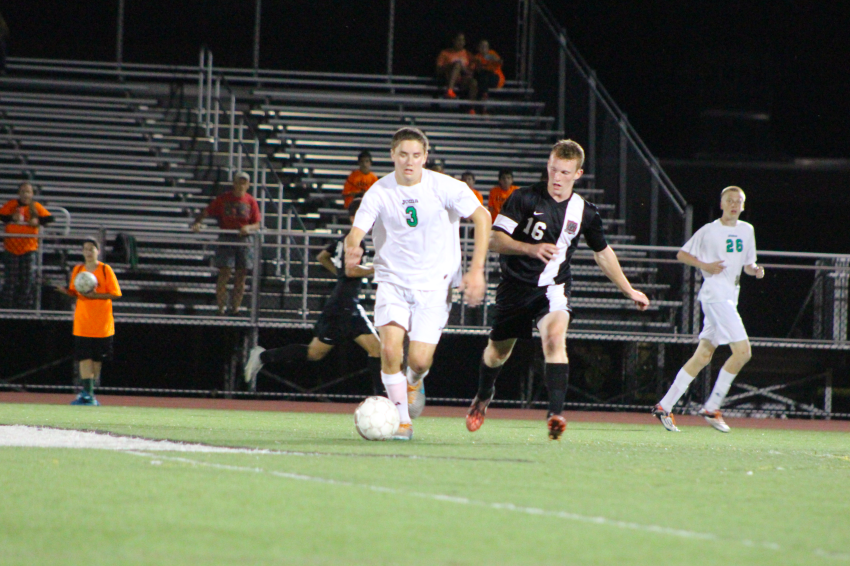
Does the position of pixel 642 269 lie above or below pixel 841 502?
above

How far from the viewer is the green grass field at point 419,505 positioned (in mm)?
3695

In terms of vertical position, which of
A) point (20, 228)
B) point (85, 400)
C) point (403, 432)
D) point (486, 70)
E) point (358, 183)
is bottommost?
point (85, 400)

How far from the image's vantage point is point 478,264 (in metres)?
7.36

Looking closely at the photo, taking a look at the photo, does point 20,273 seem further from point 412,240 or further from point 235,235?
point 412,240

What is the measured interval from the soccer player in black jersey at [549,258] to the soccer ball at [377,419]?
3.64ft

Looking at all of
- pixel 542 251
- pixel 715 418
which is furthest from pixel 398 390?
pixel 715 418

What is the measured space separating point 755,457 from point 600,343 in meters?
7.90

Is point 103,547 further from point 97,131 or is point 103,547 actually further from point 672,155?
point 672,155

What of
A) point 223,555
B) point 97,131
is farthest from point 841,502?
point 97,131

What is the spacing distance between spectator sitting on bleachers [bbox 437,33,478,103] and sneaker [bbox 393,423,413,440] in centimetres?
1404

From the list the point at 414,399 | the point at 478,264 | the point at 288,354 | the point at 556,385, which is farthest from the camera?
the point at 288,354

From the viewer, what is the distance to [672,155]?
884 inches

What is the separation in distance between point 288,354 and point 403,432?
479 cm

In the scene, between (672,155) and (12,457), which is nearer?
(12,457)
